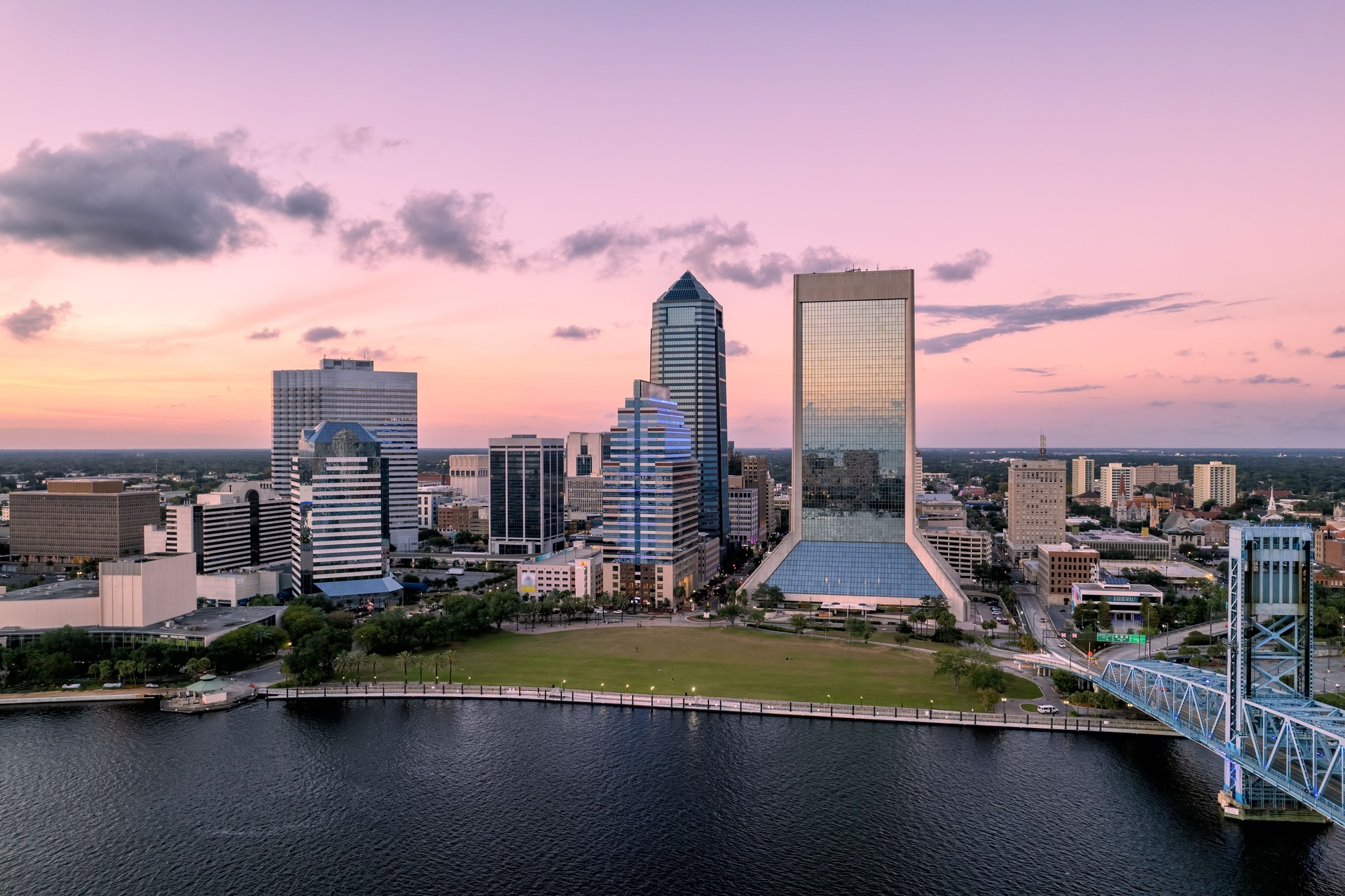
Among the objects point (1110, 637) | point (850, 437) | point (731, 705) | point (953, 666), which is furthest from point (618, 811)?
point (850, 437)

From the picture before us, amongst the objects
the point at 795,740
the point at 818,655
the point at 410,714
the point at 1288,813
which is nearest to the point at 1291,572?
the point at 1288,813

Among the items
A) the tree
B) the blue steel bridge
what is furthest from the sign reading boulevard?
the blue steel bridge

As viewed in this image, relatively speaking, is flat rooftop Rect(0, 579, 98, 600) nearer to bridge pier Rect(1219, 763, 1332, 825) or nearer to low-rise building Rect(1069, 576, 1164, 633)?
bridge pier Rect(1219, 763, 1332, 825)

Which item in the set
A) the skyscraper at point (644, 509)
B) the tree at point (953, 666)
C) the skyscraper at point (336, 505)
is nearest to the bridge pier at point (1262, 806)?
the tree at point (953, 666)

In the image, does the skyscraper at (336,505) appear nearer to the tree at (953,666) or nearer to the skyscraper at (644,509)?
the skyscraper at (644,509)

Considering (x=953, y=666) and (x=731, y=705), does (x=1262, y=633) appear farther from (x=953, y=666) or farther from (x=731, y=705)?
(x=731, y=705)

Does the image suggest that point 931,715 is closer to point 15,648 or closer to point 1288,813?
point 1288,813
